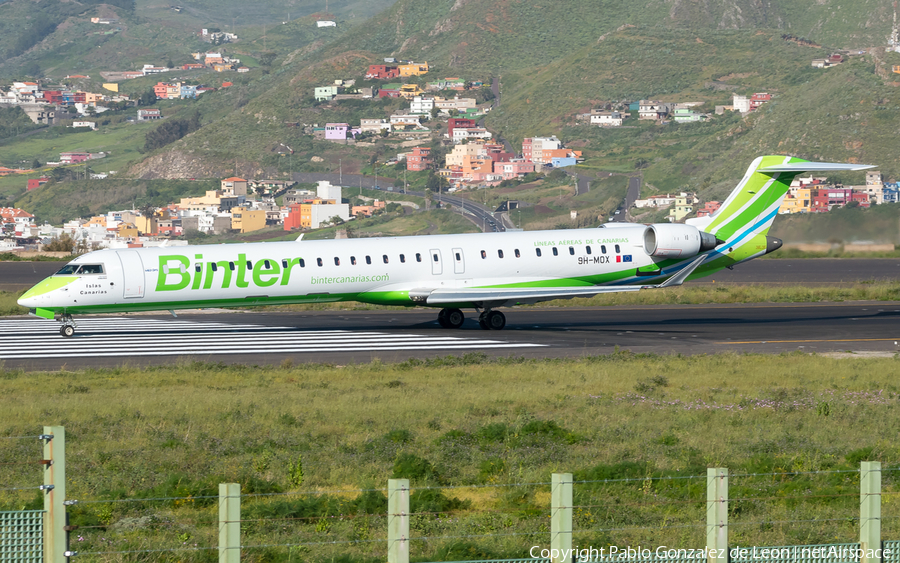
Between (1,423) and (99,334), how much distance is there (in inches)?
631

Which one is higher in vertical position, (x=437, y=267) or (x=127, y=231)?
(x=127, y=231)

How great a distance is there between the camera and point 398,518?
7680 millimetres

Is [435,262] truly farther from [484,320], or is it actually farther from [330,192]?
[330,192]

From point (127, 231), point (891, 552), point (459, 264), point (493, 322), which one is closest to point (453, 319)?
point (493, 322)

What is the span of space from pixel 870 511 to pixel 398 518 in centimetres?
386

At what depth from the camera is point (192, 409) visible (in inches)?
737

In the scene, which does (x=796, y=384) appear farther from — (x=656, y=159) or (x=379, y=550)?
(x=656, y=159)

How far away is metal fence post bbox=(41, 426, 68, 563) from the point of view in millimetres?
8250

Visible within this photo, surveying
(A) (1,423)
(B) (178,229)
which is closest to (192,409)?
(A) (1,423)

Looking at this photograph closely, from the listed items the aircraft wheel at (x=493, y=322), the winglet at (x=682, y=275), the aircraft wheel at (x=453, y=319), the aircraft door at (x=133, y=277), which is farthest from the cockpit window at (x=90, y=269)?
the winglet at (x=682, y=275)

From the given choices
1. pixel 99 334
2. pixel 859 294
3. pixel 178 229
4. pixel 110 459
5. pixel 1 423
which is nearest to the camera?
pixel 110 459

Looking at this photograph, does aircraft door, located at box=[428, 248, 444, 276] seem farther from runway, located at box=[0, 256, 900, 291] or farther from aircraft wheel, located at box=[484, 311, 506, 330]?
runway, located at box=[0, 256, 900, 291]

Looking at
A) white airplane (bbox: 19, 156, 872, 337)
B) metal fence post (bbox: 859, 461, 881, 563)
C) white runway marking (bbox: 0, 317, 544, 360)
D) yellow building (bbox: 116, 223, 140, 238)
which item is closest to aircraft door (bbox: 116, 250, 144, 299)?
white airplane (bbox: 19, 156, 872, 337)

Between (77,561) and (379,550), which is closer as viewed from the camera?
(77,561)
